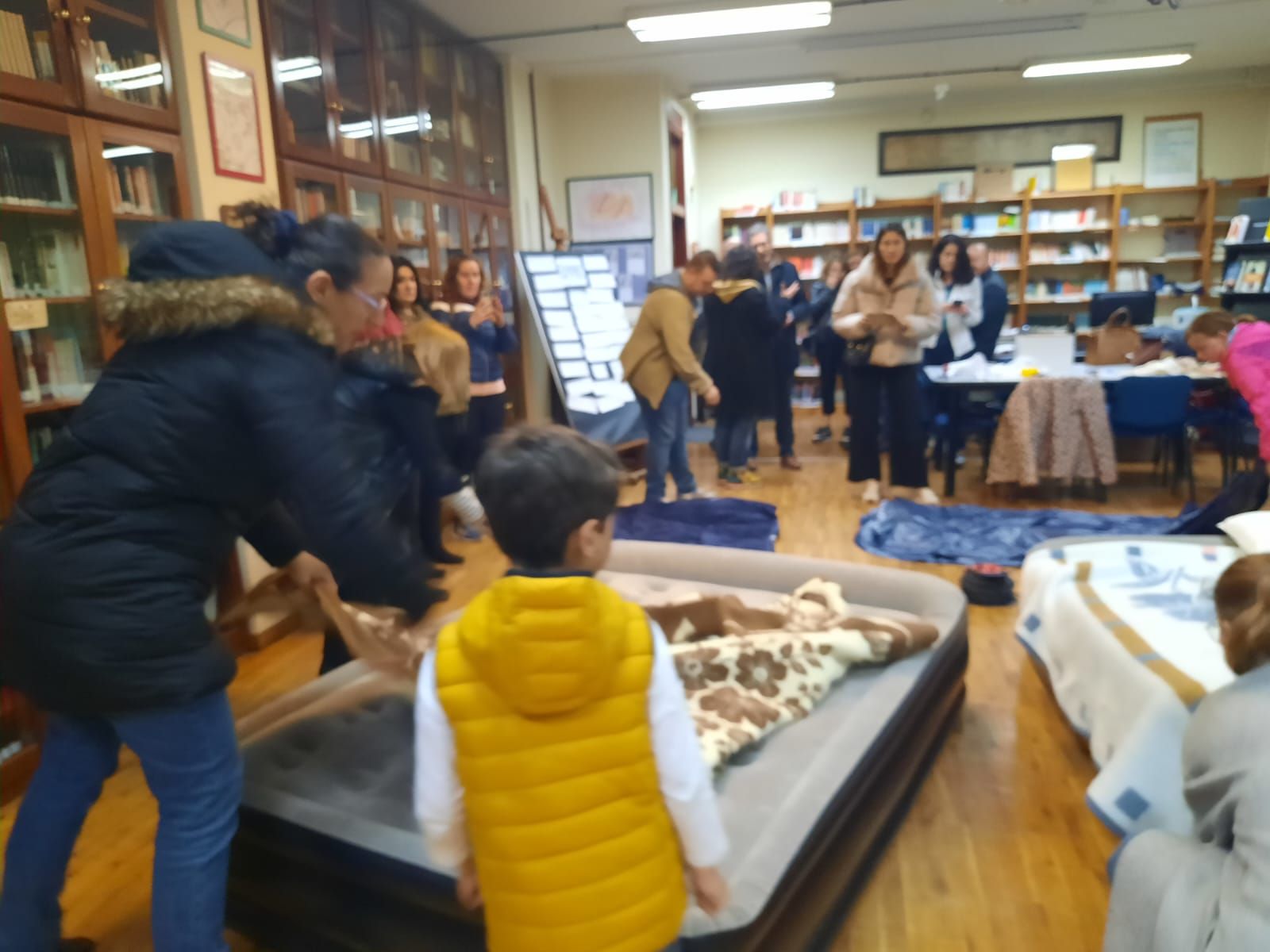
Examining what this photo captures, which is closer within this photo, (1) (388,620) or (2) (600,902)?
(2) (600,902)

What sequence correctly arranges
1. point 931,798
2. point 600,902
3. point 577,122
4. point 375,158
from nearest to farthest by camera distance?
1. point 600,902
2. point 931,798
3. point 375,158
4. point 577,122

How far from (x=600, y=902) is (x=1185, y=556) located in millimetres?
2216

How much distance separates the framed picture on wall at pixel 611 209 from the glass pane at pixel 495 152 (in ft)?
2.71

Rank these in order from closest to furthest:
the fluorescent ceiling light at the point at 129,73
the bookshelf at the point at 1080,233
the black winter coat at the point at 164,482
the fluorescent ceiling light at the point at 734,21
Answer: the black winter coat at the point at 164,482
the fluorescent ceiling light at the point at 129,73
the fluorescent ceiling light at the point at 734,21
the bookshelf at the point at 1080,233

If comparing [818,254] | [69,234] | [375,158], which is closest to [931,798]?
[69,234]

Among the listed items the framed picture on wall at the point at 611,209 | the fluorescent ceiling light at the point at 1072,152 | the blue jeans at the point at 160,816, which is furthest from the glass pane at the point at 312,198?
the fluorescent ceiling light at the point at 1072,152

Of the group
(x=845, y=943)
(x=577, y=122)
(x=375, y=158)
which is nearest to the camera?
(x=845, y=943)

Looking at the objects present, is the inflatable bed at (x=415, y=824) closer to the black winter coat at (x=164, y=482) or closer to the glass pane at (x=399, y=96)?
the black winter coat at (x=164, y=482)

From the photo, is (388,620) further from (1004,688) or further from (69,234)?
(1004,688)

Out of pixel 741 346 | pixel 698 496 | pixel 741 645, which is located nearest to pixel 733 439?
pixel 741 346

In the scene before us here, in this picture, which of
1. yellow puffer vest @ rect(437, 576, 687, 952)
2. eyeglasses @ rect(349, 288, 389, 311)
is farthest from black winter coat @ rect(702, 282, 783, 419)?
yellow puffer vest @ rect(437, 576, 687, 952)

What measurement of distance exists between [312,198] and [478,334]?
3.33 feet

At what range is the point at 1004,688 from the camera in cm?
266

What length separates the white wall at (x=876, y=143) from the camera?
777 cm
